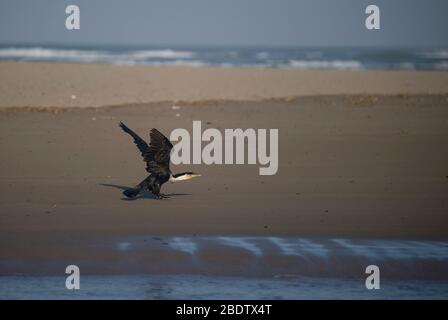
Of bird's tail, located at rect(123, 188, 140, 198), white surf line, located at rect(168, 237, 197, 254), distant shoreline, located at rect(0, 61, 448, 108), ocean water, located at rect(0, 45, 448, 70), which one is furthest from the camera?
ocean water, located at rect(0, 45, 448, 70)

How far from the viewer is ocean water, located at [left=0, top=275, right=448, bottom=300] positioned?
26.1ft

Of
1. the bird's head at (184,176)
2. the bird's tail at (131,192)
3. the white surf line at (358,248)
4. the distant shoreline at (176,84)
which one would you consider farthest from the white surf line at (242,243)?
the distant shoreline at (176,84)

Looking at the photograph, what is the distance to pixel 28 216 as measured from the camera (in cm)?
1055

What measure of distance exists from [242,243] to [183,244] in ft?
1.81

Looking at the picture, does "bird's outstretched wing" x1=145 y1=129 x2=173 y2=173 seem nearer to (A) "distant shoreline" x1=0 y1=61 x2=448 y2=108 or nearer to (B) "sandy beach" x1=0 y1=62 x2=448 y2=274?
(B) "sandy beach" x1=0 y1=62 x2=448 y2=274

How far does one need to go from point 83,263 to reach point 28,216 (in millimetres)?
1827

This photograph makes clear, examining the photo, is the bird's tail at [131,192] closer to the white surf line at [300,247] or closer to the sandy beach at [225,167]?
the sandy beach at [225,167]

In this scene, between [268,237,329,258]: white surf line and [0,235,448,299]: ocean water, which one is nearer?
[0,235,448,299]: ocean water

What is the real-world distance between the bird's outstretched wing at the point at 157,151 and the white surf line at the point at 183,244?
5.43 feet

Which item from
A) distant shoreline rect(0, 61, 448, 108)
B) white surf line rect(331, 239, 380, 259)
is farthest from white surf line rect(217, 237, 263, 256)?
distant shoreline rect(0, 61, 448, 108)

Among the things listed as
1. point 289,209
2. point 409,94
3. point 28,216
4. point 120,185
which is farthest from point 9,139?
point 409,94

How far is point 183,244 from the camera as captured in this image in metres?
9.50

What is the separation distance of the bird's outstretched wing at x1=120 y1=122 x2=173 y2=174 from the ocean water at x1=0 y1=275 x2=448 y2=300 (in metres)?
2.77

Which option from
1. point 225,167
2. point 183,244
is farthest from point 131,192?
point 225,167
